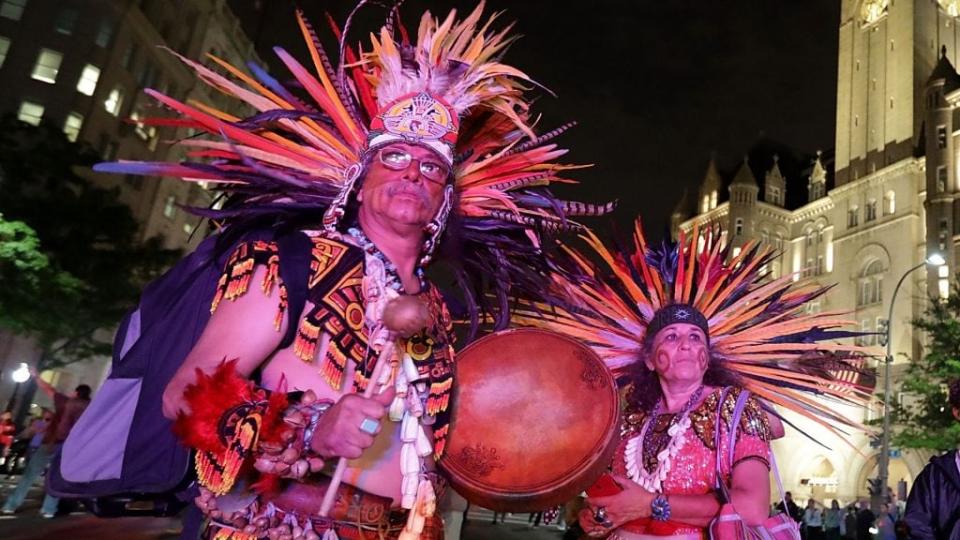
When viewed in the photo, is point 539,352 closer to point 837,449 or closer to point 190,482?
point 190,482

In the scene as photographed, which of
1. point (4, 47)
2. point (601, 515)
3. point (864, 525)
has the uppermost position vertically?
point (4, 47)

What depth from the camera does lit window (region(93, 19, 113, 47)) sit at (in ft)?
123

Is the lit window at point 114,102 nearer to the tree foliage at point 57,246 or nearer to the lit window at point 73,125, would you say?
the lit window at point 73,125

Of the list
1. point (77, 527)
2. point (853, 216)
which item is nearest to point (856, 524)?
point (77, 527)

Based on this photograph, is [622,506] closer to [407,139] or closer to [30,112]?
[407,139]

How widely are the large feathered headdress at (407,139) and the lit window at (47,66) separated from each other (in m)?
39.3

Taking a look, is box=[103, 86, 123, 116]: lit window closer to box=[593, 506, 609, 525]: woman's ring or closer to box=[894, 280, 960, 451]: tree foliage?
box=[894, 280, 960, 451]: tree foliage

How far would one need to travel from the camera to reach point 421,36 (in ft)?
A: 9.69

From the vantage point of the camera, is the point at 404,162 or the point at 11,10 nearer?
the point at 404,162

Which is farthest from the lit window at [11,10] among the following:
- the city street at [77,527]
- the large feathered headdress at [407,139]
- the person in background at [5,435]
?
the large feathered headdress at [407,139]

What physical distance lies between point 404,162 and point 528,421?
109cm

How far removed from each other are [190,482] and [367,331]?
0.70m

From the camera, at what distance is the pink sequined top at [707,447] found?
3.52 meters

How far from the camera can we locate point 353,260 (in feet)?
8.18
